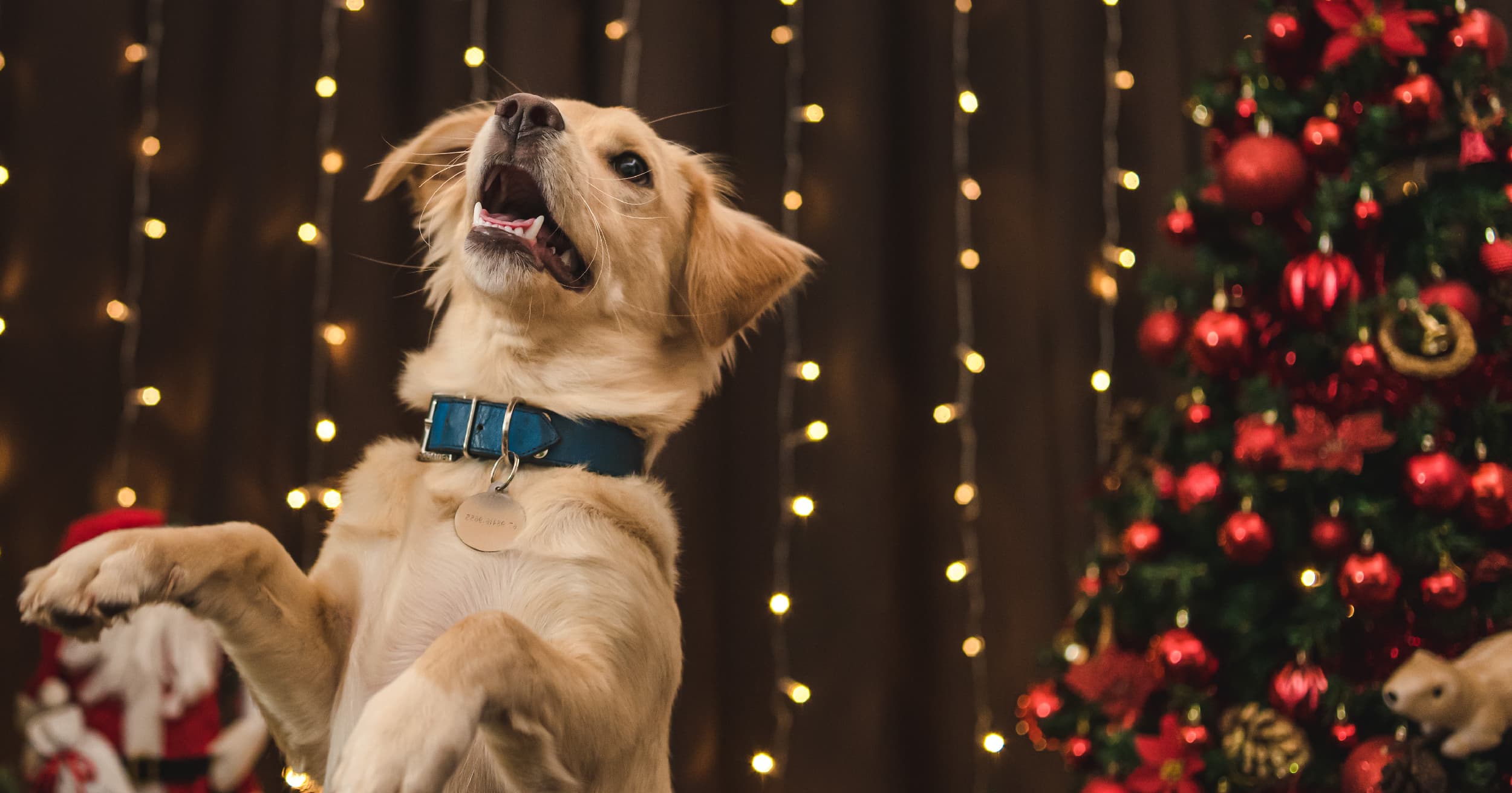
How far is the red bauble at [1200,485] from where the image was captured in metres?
1.73

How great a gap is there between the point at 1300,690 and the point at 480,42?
94.4 inches

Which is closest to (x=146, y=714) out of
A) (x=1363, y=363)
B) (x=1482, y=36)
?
(x=1363, y=363)

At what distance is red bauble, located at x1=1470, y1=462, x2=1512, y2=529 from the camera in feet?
5.00

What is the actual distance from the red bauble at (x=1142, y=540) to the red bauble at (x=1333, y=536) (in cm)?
26

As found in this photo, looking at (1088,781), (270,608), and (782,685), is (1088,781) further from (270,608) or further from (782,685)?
(270,608)

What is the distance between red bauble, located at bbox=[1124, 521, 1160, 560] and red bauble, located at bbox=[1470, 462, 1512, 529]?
477 mm

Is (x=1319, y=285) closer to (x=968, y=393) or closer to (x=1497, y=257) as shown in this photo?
(x=1497, y=257)

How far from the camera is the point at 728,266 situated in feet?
4.96

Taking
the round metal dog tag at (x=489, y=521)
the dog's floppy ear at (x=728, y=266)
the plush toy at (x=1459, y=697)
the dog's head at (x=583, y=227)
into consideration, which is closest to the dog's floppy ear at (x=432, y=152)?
the dog's head at (x=583, y=227)

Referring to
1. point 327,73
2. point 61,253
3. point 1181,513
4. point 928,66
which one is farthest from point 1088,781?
point 61,253

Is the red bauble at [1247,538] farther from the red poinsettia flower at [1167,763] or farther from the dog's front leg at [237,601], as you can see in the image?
the dog's front leg at [237,601]

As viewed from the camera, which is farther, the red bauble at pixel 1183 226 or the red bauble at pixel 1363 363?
the red bauble at pixel 1183 226

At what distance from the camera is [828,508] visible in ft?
8.45

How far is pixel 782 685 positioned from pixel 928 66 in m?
1.72
